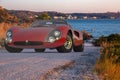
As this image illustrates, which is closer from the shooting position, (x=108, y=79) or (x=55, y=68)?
(x=108, y=79)

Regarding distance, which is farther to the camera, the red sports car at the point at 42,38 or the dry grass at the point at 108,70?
the red sports car at the point at 42,38

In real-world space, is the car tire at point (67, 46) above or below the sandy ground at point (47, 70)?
below

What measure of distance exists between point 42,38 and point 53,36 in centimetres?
41

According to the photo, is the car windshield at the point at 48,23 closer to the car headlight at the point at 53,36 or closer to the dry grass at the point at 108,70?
the car headlight at the point at 53,36

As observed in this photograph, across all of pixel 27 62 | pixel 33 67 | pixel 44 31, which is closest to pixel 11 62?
pixel 27 62

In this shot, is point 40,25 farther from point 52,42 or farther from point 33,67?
point 33,67

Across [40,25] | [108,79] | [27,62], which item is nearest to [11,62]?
[27,62]

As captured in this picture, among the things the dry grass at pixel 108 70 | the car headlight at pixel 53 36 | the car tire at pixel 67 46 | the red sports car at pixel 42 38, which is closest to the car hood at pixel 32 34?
the red sports car at pixel 42 38

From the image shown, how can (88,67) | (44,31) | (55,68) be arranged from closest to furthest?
(55,68)
(88,67)
(44,31)

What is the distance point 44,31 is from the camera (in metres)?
17.9

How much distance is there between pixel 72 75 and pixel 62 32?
724cm

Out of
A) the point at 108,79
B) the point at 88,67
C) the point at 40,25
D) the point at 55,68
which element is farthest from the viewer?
the point at 40,25

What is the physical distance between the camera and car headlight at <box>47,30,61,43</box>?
17.9 m

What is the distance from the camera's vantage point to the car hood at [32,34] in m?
17.8
